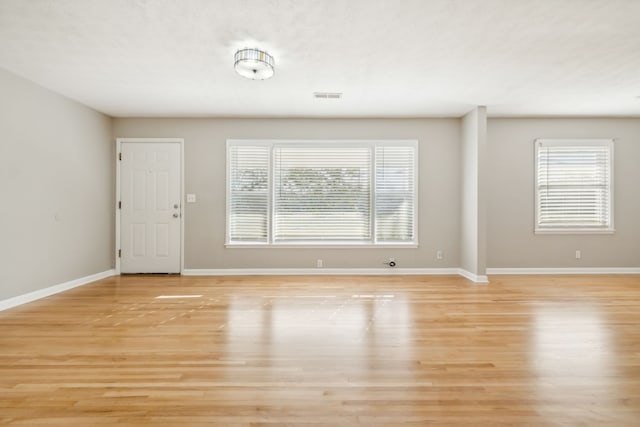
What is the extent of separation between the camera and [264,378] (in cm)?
216

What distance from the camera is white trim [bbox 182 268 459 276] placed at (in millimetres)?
5652

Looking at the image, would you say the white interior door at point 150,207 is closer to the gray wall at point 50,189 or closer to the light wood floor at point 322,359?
the gray wall at point 50,189

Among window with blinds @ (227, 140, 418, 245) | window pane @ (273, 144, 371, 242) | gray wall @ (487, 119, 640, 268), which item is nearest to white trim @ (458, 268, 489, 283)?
gray wall @ (487, 119, 640, 268)

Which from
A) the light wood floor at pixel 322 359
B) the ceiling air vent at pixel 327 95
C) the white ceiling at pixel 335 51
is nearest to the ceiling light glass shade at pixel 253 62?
the white ceiling at pixel 335 51

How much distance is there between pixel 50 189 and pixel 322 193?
377 cm

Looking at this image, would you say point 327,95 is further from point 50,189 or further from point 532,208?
point 532,208

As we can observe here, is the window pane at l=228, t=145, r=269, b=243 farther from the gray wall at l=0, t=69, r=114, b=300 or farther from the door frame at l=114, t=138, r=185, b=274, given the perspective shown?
the gray wall at l=0, t=69, r=114, b=300

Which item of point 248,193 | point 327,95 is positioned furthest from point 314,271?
point 327,95

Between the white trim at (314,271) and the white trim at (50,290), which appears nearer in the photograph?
the white trim at (50,290)

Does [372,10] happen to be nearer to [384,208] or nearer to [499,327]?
[499,327]

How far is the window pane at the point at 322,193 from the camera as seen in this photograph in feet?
18.7

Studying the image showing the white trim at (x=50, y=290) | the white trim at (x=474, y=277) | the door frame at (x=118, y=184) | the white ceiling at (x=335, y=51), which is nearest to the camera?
the white ceiling at (x=335, y=51)

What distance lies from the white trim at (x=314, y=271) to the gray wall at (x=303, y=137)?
0.22 feet

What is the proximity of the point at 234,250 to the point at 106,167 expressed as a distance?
2463 millimetres
